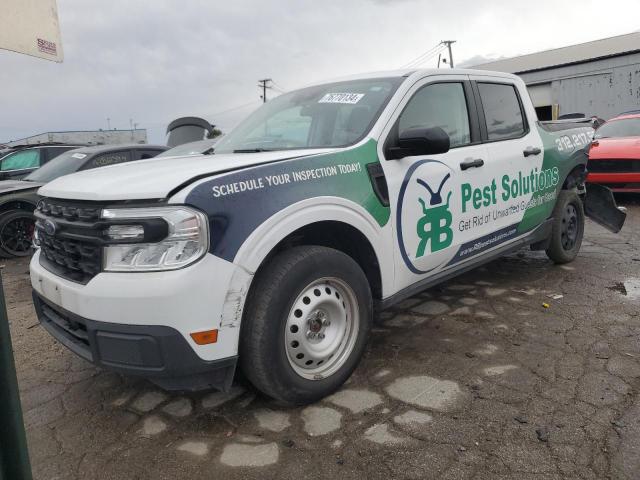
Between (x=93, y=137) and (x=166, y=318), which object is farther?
(x=93, y=137)

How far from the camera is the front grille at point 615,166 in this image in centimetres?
785

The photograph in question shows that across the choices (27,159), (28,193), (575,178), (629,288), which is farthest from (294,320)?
(27,159)

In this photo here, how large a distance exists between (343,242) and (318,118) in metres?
0.91

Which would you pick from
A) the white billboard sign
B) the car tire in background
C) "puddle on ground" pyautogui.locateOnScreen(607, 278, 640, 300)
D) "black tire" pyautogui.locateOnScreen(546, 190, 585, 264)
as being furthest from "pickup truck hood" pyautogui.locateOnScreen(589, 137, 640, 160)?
the car tire in background

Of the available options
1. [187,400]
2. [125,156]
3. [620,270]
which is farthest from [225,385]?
[125,156]

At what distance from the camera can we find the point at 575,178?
4973mm

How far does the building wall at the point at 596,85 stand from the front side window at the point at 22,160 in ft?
81.9

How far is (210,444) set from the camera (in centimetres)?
235

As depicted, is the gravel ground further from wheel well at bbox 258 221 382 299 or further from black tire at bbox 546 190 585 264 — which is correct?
black tire at bbox 546 190 585 264

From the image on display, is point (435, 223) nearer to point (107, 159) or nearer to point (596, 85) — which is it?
point (107, 159)

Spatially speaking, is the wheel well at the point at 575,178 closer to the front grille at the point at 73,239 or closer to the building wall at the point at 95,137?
the front grille at the point at 73,239

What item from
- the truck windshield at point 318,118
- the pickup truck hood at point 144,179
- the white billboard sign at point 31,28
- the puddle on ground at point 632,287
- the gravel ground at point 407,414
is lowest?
the puddle on ground at point 632,287

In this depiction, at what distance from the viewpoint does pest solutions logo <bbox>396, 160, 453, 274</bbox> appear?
2990 mm

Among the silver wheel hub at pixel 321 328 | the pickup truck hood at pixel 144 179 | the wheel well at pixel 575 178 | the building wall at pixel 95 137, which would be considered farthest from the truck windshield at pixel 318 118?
the building wall at pixel 95 137
